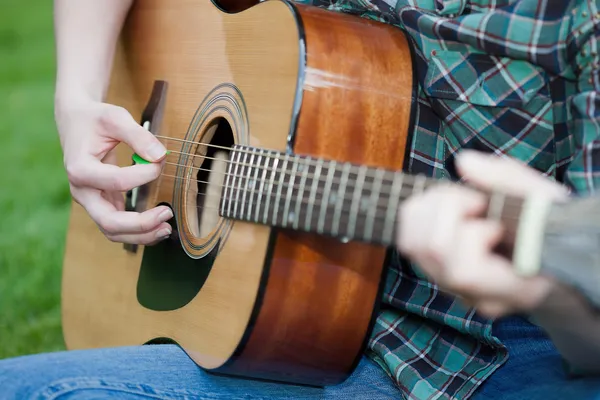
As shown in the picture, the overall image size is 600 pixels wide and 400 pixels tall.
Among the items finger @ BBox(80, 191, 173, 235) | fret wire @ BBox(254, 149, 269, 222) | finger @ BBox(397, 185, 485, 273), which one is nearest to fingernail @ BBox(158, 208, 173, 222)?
finger @ BBox(80, 191, 173, 235)

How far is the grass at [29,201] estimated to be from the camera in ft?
6.59

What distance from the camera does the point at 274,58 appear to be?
1.00 m

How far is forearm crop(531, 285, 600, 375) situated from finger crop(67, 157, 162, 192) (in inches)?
25.0

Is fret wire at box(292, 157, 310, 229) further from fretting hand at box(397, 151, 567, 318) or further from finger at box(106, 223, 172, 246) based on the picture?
finger at box(106, 223, 172, 246)

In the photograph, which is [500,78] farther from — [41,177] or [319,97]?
[41,177]

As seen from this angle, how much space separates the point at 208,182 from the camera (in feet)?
3.57

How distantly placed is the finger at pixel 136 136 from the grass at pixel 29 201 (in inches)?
37.5

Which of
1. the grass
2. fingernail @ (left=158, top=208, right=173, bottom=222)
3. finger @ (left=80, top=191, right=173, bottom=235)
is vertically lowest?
the grass

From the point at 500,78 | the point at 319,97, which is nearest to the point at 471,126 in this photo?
the point at 500,78

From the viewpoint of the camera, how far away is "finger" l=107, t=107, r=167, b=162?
44.5 inches

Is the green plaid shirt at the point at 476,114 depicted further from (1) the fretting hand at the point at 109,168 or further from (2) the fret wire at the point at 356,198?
(1) the fretting hand at the point at 109,168

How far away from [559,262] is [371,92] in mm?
371

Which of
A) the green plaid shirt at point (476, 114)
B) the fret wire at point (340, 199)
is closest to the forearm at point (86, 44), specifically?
the green plaid shirt at point (476, 114)

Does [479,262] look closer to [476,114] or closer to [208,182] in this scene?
[476,114]
